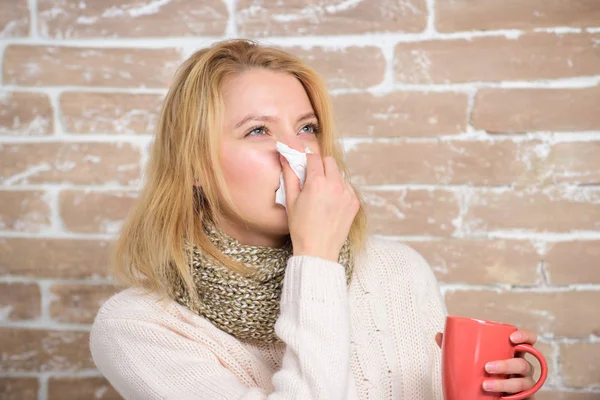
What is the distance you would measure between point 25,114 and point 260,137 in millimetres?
734

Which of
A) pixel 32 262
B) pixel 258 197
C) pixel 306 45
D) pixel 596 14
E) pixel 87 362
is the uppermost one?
pixel 596 14

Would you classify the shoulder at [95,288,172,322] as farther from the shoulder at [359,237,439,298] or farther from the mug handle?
the mug handle

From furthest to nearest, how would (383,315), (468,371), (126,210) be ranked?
1. (126,210)
2. (383,315)
3. (468,371)

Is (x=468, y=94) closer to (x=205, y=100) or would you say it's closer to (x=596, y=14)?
(x=596, y=14)

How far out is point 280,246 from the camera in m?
1.34

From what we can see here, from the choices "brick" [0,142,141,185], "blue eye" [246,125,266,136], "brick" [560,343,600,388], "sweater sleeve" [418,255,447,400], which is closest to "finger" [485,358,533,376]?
"sweater sleeve" [418,255,447,400]

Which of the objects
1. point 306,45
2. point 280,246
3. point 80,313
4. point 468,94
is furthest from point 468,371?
point 80,313

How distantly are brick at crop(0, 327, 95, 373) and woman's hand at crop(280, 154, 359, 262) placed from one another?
0.83 metres

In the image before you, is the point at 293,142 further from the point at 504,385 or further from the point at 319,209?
the point at 504,385

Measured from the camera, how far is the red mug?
0.90 metres

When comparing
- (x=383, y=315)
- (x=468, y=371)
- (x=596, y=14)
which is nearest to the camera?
(x=468, y=371)

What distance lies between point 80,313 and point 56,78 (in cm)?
58

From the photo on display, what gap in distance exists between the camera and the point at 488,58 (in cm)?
155

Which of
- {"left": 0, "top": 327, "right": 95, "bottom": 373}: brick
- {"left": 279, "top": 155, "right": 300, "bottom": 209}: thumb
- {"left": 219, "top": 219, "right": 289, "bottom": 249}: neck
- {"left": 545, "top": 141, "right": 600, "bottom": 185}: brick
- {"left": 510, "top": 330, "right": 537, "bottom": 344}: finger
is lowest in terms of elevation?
{"left": 0, "top": 327, "right": 95, "bottom": 373}: brick
